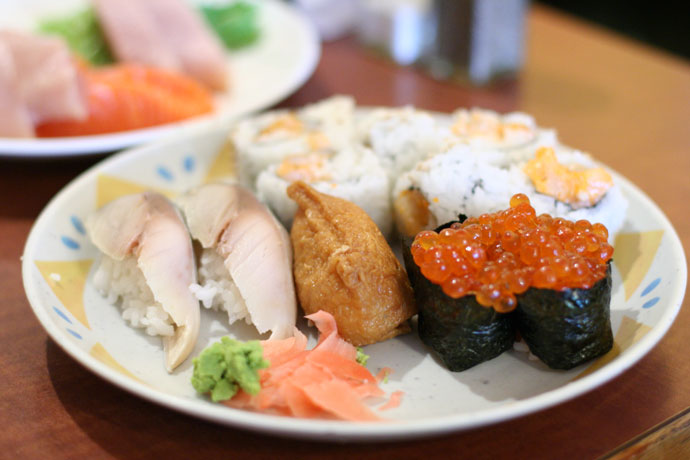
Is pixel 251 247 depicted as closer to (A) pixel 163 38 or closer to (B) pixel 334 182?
(B) pixel 334 182

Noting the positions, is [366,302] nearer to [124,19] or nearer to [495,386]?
[495,386]

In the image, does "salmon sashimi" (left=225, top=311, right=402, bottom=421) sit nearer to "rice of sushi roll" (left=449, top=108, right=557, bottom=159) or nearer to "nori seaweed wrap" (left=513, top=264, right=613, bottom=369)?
"nori seaweed wrap" (left=513, top=264, right=613, bottom=369)

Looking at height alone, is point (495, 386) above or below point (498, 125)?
below

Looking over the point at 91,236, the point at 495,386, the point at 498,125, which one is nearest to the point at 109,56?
the point at 91,236

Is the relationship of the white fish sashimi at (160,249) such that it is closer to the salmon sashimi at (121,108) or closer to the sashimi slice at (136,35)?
the salmon sashimi at (121,108)

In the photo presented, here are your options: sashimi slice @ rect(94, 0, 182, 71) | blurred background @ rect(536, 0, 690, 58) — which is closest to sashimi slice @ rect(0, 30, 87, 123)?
sashimi slice @ rect(94, 0, 182, 71)
